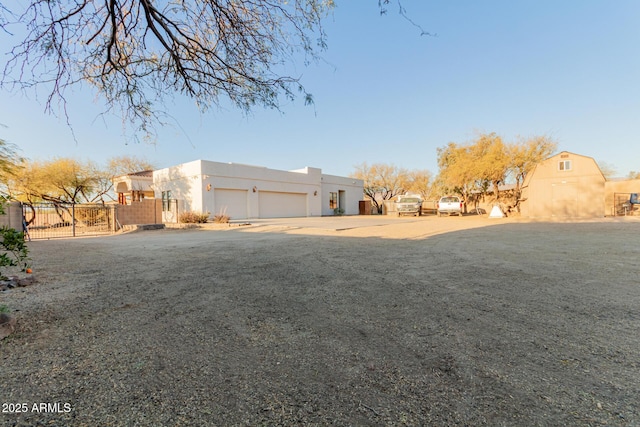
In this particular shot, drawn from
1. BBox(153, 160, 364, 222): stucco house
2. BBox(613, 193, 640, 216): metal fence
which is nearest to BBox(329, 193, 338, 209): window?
BBox(153, 160, 364, 222): stucco house

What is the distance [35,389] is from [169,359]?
728 millimetres

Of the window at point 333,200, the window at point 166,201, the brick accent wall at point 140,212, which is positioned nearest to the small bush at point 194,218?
the brick accent wall at point 140,212

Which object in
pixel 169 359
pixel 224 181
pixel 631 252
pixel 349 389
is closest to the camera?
pixel 349 389

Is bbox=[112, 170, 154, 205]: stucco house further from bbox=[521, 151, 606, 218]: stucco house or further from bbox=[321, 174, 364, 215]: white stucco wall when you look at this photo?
bbox=[521, 151, 606, 218]: stucco house

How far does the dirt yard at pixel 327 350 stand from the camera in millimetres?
1557

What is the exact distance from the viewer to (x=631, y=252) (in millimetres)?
6156

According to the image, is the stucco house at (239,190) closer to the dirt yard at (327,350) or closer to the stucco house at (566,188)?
the dirt yard at (327,350)

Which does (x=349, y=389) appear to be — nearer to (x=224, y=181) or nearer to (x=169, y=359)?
(x=169, y=359)

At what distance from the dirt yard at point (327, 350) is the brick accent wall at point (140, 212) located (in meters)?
15.7

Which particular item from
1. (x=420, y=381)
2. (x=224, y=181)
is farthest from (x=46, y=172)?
(x=420, y=381)

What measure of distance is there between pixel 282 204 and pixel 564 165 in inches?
883

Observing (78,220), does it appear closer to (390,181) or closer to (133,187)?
(133,187)

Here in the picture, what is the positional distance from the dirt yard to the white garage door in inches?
706

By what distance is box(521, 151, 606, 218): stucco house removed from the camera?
1984 cm
